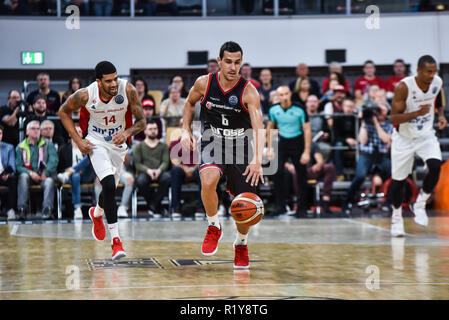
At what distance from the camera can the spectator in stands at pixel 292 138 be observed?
10953mm

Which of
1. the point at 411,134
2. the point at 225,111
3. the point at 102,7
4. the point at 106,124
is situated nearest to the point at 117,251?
the point at 106,124

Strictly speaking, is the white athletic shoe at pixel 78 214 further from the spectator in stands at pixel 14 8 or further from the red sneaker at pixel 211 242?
the spectator in stands at pixel 14 8

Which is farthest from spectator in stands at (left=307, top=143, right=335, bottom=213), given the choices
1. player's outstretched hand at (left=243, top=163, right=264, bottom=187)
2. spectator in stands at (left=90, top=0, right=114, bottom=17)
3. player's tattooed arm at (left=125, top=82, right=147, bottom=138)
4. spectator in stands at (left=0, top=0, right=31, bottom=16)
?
spectator in stands at (left=0, top=0, right=31, bottom=16)

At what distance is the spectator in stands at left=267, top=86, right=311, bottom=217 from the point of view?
1095 cm

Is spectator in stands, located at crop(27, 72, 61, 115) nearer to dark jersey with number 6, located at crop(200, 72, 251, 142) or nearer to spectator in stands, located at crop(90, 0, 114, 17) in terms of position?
spectator in stands, located at crop(90, 0, 114, 17)

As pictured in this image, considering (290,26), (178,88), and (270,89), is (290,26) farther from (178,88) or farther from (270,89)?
(178,88)

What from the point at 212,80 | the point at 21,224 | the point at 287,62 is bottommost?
the point at 21,224

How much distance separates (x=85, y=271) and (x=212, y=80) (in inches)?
78.8

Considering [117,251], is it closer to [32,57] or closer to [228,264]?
[228,264]

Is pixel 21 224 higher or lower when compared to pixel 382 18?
lower

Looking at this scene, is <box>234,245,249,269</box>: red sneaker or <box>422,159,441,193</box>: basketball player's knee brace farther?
<box>422,159,441,193</box>: basketball player's knee brace

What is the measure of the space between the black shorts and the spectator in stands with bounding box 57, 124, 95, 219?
5404 mm
